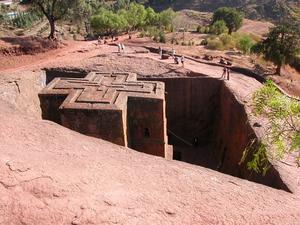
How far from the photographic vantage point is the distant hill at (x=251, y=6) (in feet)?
189

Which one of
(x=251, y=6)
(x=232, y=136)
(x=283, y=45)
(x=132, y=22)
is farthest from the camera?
(x=251, y=6)

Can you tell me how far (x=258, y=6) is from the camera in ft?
201

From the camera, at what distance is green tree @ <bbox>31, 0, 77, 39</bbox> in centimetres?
2769

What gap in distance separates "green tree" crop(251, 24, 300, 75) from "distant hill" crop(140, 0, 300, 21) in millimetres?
29845

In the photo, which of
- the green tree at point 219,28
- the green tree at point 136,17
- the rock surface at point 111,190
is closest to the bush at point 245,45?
the green tree at point 219,28

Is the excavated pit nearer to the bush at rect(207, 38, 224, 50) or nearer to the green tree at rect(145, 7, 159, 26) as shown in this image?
the bush at rect(207, 38, 224, 50)

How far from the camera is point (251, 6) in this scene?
6212cm

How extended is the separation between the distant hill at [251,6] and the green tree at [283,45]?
29845 mm

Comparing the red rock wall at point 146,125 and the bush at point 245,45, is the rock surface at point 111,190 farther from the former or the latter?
the bush at point 245,45

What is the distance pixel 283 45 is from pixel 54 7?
17667 millimetres

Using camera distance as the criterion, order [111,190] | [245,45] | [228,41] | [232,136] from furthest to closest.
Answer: [228,41] < [245,45] < [232,136] < [111,190]

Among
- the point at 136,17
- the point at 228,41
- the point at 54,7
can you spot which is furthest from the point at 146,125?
the point at 136,17

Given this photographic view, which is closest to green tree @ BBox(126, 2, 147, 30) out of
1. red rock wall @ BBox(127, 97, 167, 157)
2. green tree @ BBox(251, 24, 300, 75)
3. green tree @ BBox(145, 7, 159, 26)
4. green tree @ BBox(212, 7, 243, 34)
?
green tree @ BBox(145, 7, 159, 26)

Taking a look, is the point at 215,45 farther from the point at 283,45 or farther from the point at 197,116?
the point at 197,116
